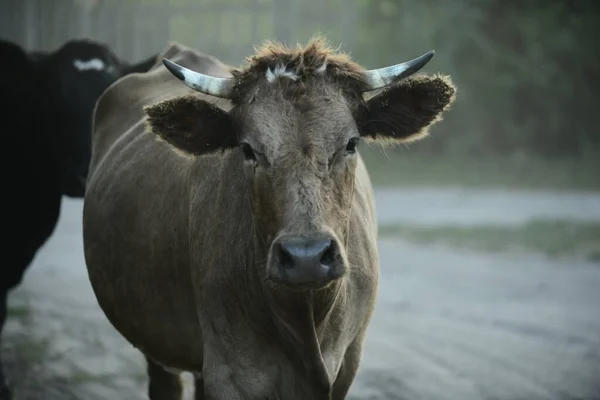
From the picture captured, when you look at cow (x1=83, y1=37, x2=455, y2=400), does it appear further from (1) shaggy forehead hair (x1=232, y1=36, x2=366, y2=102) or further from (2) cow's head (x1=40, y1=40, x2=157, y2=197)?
(2) cow's head (x1=40, y1=40, x2=157, y2=197)

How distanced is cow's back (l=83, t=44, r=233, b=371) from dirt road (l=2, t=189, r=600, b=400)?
1638mm

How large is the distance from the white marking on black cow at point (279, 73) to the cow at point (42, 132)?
3.85 meters

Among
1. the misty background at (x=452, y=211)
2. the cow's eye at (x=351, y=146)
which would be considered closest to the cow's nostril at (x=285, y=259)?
the cow's eye at (x=351, y=146)

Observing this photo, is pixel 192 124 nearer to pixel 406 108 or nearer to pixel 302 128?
pixel 302 128

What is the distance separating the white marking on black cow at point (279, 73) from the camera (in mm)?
4176

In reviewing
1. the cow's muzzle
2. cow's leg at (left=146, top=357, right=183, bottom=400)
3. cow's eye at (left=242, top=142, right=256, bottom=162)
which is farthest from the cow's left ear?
cow's leg at (left=146, top=357, right=183, bottom=400)

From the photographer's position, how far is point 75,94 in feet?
27.3

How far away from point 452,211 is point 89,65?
8.73 meters

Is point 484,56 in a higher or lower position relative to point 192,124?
higher

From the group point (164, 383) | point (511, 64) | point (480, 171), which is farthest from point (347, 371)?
point (511, 64)

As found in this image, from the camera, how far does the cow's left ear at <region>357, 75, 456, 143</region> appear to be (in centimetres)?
436

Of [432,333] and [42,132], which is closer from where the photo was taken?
[42,132]

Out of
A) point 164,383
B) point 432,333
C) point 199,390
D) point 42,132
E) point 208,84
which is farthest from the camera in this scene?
point 432,333

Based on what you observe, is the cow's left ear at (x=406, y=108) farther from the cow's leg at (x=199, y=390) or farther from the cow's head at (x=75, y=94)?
the cow's head at (x=75, y=94)
